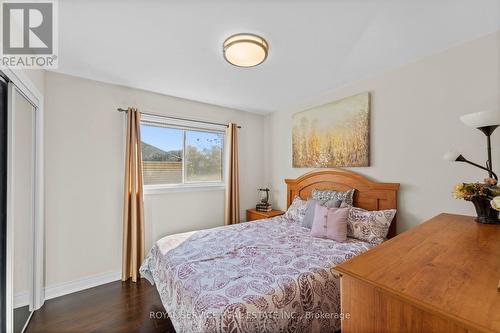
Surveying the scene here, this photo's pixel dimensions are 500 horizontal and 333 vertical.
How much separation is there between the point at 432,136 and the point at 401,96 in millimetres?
522

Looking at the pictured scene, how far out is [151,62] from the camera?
2178 mm

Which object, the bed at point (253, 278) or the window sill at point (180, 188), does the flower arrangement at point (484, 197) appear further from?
the window sill at point (180, 188)

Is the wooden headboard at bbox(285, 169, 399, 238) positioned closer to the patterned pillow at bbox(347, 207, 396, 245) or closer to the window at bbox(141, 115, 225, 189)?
the patterned pillow at bbox(347, 207, 396, 245)

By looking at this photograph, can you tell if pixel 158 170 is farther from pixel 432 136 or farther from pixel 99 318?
pixel 432 136

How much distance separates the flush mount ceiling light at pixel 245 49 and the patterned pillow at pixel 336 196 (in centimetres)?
176

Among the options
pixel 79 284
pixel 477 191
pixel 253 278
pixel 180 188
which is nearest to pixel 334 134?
pixel 477 191

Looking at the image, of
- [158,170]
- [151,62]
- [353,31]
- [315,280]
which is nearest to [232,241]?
[315,280]

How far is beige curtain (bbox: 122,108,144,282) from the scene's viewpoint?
101 inches

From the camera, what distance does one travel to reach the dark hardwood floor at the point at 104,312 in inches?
70.1

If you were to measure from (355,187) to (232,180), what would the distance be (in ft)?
5.95

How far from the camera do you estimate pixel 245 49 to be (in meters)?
1.88

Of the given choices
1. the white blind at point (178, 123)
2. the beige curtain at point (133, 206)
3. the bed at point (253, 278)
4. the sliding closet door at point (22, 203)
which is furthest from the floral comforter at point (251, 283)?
the white blind at point (178, 123)

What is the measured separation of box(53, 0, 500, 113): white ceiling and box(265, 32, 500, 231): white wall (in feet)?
0.47

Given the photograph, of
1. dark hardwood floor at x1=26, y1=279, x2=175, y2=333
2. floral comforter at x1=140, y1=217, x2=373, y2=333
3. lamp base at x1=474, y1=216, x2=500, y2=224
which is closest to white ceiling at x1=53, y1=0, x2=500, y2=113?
lamp base at x1=474, y1=216, x2=500, y2=224
